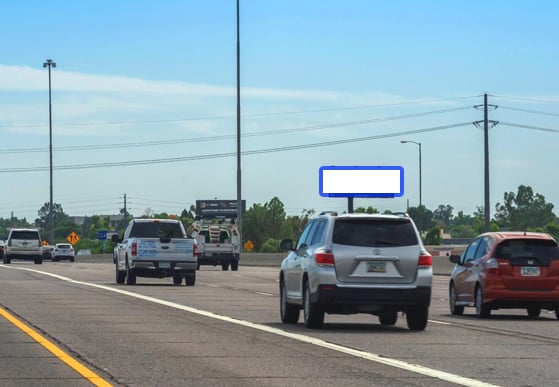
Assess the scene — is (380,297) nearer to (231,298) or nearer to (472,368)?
(472,368)

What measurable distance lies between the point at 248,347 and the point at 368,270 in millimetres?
4056

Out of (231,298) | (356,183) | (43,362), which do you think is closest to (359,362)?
(43,362)

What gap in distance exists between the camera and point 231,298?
32094 millimetres

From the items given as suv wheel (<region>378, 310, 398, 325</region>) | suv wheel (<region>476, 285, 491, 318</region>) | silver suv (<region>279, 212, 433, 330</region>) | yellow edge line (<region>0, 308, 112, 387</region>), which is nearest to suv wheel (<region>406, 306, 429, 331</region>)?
silver suv (<region>279, 212, 433, 330</region>)

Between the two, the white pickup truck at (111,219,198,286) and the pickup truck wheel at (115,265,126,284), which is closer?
the white pickup truck at (111,219,198,286)

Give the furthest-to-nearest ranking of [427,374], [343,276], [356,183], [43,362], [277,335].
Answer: [356,183]
[343,276]
[277,335]
[43,362]
[427,374]

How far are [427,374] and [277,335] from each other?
18.6 feet

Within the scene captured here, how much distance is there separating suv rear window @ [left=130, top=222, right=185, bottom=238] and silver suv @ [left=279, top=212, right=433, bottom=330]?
1977cm

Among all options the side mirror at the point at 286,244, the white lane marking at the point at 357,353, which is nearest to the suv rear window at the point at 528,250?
the side mirror at the point at 286,244

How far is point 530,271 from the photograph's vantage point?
25312 mm

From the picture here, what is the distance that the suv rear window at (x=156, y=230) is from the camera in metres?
40.9

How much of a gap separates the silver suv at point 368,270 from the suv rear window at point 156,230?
778 inches

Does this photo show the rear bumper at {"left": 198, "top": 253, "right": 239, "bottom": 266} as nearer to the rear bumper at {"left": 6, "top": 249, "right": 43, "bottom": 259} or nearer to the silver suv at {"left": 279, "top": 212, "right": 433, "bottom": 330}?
the rear bumper at {"left": 6, "top": 249, "right": 43, "bottom": 259}

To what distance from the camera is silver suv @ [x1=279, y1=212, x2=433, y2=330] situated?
21.0 metres
